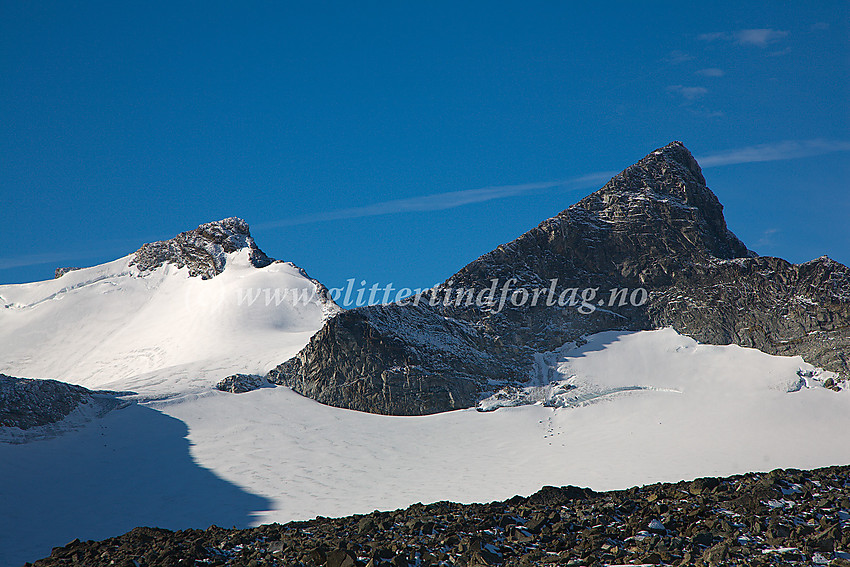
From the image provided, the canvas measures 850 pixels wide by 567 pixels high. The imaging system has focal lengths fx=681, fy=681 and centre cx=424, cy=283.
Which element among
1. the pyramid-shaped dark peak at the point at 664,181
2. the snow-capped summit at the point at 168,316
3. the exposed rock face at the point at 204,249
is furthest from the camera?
the exposed rock face at the point at 204,249

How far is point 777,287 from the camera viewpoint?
43.0 m

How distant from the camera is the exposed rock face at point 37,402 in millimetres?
27734

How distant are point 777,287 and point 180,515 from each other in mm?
37352

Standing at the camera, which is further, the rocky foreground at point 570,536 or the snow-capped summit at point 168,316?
the snow-capped summit at point 168,316

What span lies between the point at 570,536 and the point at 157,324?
48.0 m

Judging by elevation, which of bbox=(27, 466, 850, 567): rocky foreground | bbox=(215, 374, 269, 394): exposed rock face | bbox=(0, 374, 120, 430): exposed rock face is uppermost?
bbox=(215, 374, 269, 394): exposed rock face

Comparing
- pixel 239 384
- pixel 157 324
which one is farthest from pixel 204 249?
pixel 239 384

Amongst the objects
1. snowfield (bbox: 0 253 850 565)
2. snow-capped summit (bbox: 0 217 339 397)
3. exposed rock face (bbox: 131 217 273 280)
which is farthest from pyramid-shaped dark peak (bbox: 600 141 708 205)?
exposed rock face (bbox: 131 217 273 280)

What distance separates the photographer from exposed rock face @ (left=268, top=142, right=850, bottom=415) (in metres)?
39.4

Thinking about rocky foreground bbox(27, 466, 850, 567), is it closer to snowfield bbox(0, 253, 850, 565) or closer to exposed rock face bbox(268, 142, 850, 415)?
snowfield bbox(0, 253, 850, 565)

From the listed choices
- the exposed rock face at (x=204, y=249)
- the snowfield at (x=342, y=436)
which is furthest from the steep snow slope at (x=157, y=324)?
the exposed rock face at (x=204, y=249)

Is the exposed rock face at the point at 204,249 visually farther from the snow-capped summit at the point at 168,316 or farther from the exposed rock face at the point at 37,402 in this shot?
the exposed rock face at the point at 37,402

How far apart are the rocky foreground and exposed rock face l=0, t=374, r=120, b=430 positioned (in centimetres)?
1597

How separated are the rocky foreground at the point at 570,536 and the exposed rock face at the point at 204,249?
47.2 meters
